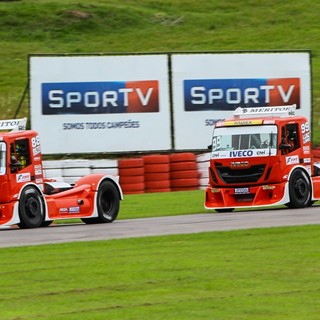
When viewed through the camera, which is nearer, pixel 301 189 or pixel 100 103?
pixel 301 189

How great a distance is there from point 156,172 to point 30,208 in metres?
9.10

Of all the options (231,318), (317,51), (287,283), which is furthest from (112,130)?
(231,318)

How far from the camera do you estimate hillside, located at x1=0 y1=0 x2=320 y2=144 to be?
149 feet

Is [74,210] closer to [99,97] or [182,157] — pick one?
[182,157]

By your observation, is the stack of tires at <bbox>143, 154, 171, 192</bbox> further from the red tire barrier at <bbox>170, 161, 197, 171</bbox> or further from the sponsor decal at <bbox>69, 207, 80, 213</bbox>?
the sponsor decal at <bbox>69, 207, 80, 213</bbox>

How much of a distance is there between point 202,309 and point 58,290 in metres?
1.91

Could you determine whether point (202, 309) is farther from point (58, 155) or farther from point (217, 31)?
point (217, 31)

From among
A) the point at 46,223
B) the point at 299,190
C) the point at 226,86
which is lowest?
the point at 46,223

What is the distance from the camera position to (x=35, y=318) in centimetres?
1077

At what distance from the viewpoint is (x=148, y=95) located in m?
32.2

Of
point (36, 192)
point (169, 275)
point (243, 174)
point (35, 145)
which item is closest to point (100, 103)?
point (243, 174)

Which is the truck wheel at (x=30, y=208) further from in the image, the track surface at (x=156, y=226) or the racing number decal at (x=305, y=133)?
the racing number decal at (x=305, y=133)

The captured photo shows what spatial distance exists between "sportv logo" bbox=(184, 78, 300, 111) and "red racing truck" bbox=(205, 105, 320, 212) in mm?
7494

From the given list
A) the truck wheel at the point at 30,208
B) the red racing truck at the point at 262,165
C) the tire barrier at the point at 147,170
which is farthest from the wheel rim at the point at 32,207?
the tire barrier at the point at 147,170
